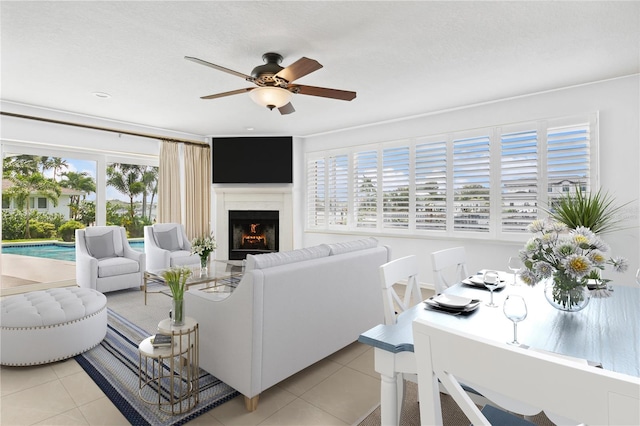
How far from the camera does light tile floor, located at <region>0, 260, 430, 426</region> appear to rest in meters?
1.98

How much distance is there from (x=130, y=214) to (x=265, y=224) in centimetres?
244

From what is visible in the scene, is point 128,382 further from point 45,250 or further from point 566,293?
point 45,250

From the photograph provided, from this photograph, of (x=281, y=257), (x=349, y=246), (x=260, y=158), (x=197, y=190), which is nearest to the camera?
(x=281, y=257)

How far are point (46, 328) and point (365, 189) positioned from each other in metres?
4.49

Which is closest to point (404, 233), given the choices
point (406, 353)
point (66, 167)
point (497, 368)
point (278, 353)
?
point (278, 353)

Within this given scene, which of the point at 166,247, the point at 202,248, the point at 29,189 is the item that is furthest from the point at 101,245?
the point at 202,248

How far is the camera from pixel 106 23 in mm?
2523

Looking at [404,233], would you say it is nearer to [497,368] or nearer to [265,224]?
[265,224]

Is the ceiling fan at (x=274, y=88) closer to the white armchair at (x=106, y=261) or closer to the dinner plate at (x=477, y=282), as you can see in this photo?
the dinner plate at (x=477, y=282)

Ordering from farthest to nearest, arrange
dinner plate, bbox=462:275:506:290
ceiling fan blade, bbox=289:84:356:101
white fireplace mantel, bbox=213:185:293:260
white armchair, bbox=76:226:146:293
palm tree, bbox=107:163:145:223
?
white fireplace mantel, bbox=213:185:293:260 < palm tree, bbox=107:163:145:223 < white armchair, bbox=76:226:146:293 < ceiling fan blade, bbox=289:84:356:101 < dinner plate, bbox=462:275:506:290

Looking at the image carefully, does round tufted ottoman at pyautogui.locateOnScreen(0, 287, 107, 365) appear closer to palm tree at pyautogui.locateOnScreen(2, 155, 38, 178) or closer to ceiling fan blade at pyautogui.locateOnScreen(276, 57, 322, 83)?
ceiling fan blade at pyautogui.locateOnScreen(276, 57, 322, 83)

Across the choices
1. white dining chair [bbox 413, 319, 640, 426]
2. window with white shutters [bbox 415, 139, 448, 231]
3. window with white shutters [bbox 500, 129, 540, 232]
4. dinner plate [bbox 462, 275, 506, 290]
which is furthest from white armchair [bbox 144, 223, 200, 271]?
white dining chair [bbox 413, 319, 640, 426]

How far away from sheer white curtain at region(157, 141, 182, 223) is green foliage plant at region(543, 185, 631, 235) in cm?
591

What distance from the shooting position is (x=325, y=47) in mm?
2885
